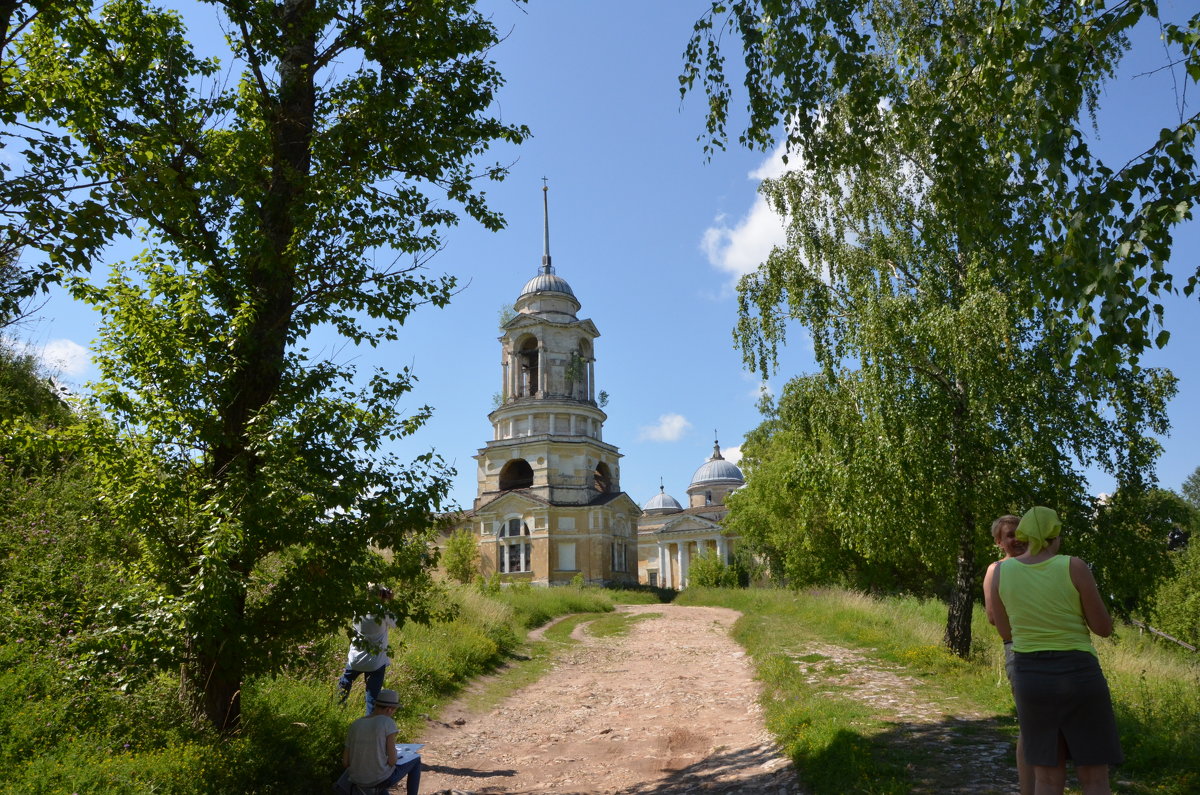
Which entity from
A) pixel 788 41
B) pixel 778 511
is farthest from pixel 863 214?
pixel 778 511

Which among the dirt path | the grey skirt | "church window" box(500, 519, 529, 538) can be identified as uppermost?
"church window" box(500, 519, 529, 538)

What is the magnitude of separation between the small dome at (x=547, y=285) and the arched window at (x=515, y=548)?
13.6m

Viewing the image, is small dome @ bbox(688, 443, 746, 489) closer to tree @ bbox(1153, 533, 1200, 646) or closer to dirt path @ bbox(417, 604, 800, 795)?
tree @ bbox(1153, 533, 1200, 646)

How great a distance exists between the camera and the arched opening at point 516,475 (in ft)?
158

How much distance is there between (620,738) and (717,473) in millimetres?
65784

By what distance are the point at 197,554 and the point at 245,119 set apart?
4.49m

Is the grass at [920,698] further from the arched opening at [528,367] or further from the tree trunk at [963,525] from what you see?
the arched opening at [528,367]

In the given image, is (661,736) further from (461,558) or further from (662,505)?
(662,505)

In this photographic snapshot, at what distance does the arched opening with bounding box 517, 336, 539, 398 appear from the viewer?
1890 inches

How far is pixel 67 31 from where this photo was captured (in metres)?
6.86

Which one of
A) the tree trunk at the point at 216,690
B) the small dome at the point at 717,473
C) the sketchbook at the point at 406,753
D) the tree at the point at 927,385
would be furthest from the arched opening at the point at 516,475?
the tree trunk at the point at 216,690

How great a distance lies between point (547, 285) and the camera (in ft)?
157

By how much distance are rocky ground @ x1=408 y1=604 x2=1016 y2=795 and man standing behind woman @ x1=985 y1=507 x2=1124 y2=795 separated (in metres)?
1.96

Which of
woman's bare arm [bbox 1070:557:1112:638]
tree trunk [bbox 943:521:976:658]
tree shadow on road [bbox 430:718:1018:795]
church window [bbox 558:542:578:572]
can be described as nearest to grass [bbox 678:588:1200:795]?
tree shadow on road [bbox 430:718:1018:795]
